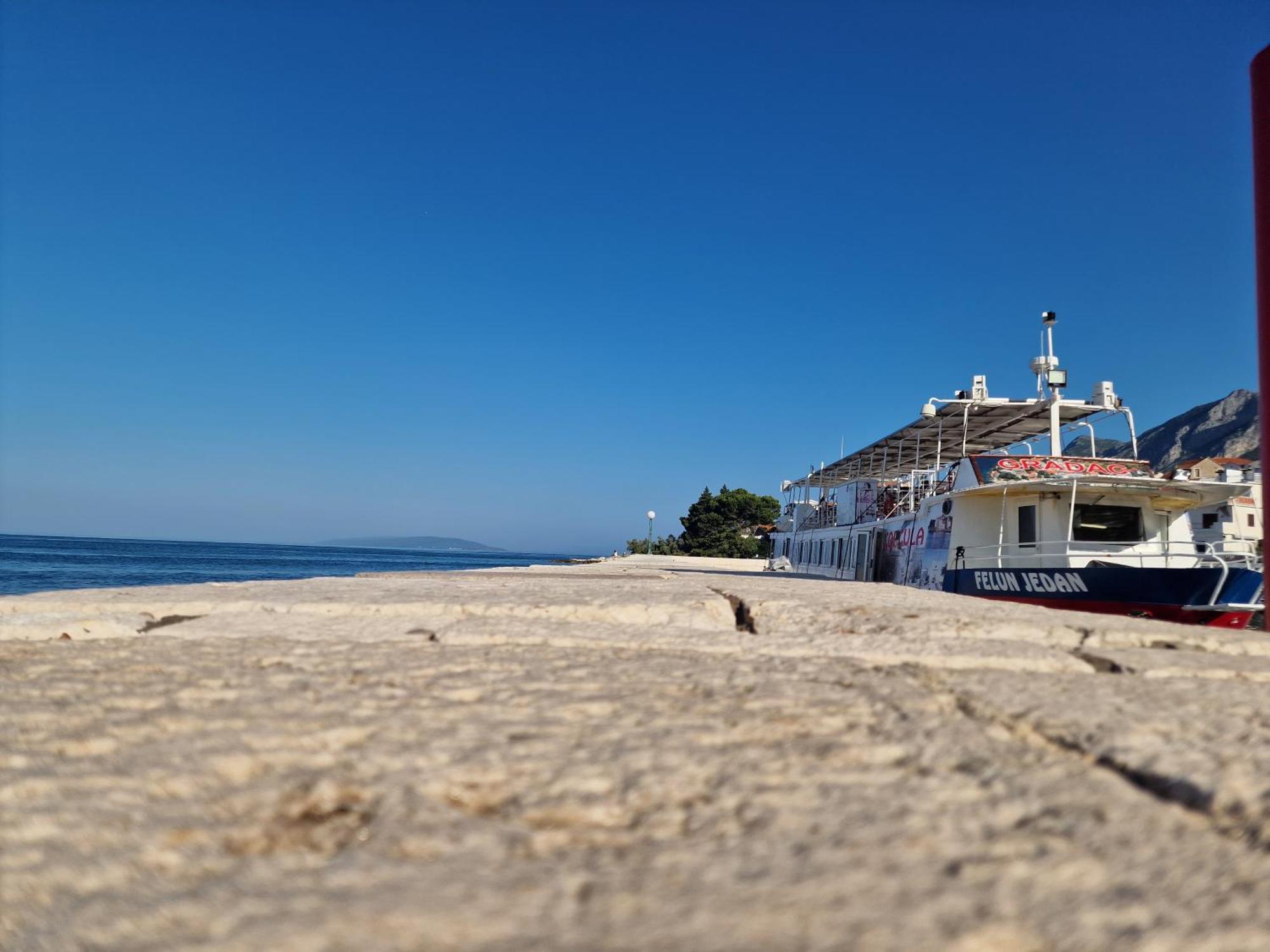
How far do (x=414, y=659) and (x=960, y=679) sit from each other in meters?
1.16

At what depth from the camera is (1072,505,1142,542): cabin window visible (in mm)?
11500

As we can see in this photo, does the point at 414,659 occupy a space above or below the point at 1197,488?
below

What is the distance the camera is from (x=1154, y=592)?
9070 mm

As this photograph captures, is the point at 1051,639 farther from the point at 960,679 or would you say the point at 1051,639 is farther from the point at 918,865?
the point at 918,865

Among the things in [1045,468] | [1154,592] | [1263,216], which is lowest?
[1154,592]

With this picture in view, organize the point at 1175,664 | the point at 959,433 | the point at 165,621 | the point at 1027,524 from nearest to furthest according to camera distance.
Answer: the point at 1175,664 < the point at 165,621 < the point at 1027,524 < the point at 959,433

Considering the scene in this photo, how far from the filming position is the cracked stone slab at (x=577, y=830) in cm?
62

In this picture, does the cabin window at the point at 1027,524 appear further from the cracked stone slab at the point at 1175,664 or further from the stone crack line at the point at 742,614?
the cracked stone slab at the point at 1175,664

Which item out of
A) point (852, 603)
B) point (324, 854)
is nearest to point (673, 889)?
point (324, 854)

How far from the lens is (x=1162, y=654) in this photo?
1882 mm

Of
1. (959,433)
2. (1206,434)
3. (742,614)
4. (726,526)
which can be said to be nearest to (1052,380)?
(959,433)

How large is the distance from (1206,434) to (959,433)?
388ft

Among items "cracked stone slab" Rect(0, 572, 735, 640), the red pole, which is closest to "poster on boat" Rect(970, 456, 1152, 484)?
the red pole

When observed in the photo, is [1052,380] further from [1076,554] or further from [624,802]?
[624,802]
